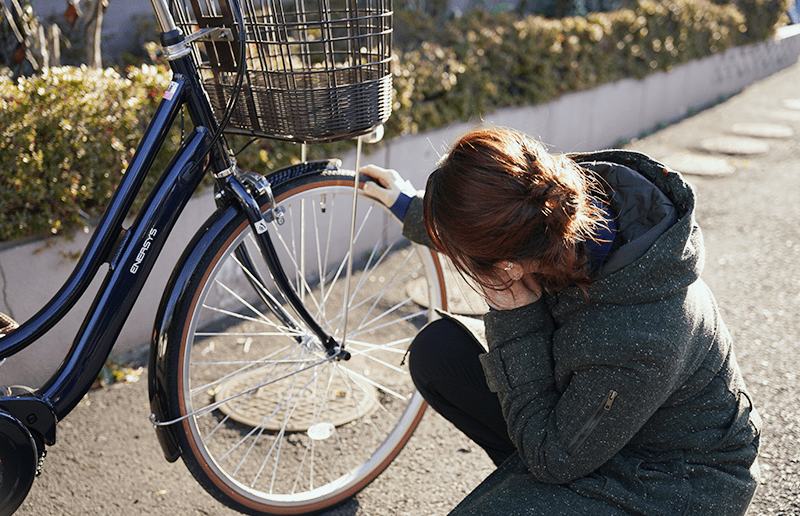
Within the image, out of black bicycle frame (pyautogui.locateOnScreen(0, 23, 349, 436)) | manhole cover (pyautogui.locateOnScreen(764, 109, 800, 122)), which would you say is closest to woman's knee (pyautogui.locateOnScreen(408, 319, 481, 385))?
black bicycle frame (pyautogui.locateOnScreen(0, 23, 349, 436))

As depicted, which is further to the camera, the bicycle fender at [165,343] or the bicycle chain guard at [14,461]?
the bicycle fender at [165,343]

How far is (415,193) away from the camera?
2020mm

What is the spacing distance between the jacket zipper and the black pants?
1.33 ft

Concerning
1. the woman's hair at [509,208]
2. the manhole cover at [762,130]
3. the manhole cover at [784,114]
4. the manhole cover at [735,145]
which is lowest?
the manhole cover at [784,114]

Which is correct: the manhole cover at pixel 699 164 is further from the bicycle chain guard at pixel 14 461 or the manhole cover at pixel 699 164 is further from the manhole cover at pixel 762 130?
the bicycle chain guard at pixel 14 461

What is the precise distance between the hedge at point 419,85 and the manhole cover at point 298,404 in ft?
3.13

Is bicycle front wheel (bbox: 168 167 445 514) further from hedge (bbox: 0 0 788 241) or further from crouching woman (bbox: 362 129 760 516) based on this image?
hedge (bbox: 0 0 788 241)

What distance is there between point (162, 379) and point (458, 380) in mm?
808

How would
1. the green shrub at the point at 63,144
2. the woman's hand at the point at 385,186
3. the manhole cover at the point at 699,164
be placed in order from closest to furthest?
the woman's hand at the point at 385,186, the green shrub at the point at 63,144, the manhole cover at the point at 699,164

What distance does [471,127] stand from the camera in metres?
3.94

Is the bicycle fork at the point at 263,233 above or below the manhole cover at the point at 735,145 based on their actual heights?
above

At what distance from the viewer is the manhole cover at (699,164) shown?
18.3ft

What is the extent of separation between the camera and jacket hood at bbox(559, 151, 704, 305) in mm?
1373

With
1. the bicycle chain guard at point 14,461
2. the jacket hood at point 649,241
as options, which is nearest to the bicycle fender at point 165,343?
the bicycle chain guard at point 14,461
